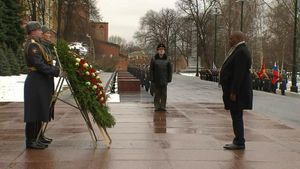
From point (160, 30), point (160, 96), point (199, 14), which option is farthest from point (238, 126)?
point (160, 30)

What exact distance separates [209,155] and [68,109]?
25.4 ft

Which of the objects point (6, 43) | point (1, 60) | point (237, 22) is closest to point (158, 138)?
point (1, 60)

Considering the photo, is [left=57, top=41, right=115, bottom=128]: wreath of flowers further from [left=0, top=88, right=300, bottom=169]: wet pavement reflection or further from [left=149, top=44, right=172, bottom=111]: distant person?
[left=149, top=44, right=172, bottom=111]: distant person

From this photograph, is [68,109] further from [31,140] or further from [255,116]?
[31,140]

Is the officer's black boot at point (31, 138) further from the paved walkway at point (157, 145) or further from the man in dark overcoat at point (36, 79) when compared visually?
the paved walkway at point (157, 145)

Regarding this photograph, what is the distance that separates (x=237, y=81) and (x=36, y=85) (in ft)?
10.1

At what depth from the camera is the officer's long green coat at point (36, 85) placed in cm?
750

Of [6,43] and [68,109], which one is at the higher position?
[6,43]

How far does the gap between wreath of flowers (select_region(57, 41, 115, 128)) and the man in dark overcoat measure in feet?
0.81

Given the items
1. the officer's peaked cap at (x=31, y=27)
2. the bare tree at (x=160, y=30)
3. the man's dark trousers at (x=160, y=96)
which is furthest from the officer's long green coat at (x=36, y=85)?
the bare tree at (x=160, y=30)

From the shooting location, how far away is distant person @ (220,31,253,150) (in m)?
7.69

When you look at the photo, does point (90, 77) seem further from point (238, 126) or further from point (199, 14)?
point (199, 14)

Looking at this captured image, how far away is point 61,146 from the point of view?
8094 millimetres

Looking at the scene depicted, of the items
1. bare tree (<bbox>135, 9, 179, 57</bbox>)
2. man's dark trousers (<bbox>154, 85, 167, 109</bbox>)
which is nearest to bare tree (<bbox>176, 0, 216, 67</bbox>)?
bare tree (<bbox>135, 9, 179, 57</bbox>)
